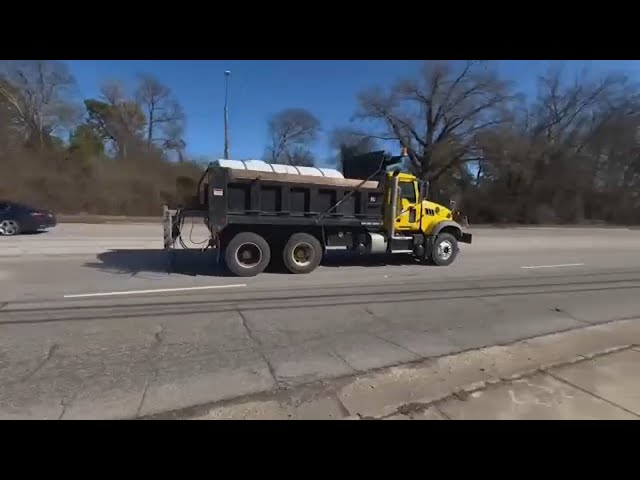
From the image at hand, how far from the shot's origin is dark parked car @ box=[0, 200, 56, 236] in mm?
14500

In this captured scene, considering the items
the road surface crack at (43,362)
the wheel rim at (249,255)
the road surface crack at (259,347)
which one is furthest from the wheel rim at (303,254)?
the road surface crack at (43,362)

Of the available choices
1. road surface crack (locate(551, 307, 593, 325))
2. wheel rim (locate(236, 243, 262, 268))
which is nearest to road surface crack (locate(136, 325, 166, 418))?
wheel rim (locate(236, 243, 262, 268))

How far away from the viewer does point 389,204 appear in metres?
9.84

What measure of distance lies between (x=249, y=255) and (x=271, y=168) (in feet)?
7.29

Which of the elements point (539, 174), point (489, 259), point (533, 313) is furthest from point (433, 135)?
point (533, 313)

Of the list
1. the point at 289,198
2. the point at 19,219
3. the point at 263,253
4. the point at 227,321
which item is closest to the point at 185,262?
the point at 263,253

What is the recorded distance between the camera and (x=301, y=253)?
8.84 meters

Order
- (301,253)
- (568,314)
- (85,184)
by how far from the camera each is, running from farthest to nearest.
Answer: (85,184) → (301,253) → (568,314)

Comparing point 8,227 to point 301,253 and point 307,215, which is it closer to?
point 301,253

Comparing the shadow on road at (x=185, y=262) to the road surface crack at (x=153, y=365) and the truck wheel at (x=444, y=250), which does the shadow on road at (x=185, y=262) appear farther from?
the road surface crack at (x=153, y=365)
